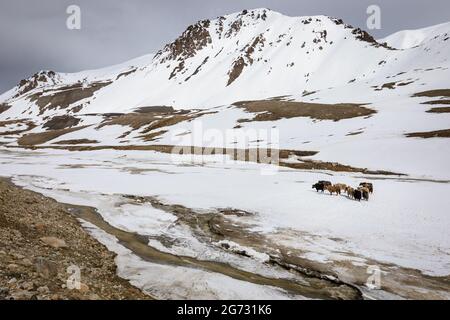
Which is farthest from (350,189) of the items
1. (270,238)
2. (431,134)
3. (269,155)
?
(431,134)

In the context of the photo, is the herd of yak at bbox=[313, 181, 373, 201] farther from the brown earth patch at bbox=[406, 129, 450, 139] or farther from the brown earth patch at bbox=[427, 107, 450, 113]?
the brown earth patch at bbox=[427, 107, 450, 113]

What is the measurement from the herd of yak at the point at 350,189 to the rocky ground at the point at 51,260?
56.6 feet

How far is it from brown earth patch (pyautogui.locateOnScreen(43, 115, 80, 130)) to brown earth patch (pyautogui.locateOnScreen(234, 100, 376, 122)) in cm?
9494

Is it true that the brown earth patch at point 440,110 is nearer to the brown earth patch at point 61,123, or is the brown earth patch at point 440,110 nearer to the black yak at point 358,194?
the black yak at point 358,194

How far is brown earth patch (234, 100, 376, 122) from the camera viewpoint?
83.8 meters

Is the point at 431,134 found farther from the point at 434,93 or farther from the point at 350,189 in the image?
the point at 434,93

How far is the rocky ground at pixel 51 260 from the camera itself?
32.1 feet

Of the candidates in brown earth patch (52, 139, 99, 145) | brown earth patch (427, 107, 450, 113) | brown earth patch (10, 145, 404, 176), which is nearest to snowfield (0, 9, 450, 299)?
brown earth patch (10, 145, 404, 176)

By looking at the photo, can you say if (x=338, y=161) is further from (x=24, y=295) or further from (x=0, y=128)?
(x=0, y=128)

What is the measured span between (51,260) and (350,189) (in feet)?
66.4

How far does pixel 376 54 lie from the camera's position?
180m

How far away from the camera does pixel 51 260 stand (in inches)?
476

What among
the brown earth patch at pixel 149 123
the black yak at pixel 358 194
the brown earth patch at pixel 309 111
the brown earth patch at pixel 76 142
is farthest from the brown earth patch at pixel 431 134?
the brown earth patch at pixel 76 142
